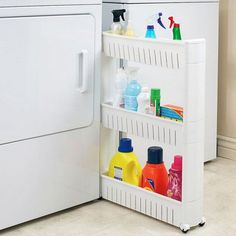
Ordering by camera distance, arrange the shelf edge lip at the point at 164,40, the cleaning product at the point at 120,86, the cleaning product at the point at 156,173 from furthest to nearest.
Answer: the cleaning product at the point at 120,86
the cleaning product at the point at 156,173
the shelf edge lip at the point at 164,40

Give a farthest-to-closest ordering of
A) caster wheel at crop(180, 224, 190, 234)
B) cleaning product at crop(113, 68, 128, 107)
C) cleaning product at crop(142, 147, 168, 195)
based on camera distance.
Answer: cleaning product at crop(113, 68, 128, 107) < cleaning product at crop(142, 147, 168, 195) < caster wheel at crop(180, 224, 190, 234)

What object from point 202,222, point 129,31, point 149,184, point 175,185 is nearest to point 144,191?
point 149,184

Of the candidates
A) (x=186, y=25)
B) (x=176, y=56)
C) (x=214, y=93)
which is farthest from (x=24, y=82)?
(x=214, y=93)

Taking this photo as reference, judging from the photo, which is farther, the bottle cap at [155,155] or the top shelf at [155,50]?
the bottle cap at [155,155]

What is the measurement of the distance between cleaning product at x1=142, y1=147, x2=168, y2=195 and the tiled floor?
0.42 feet

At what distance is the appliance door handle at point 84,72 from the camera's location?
7.01ft

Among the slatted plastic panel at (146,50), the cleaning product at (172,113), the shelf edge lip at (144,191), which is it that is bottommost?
the shelf edge lip at (144,191)

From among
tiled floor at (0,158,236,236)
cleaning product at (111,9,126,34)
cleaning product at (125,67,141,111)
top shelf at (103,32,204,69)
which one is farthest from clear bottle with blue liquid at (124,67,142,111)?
tiled floor at (0,158,236,236)

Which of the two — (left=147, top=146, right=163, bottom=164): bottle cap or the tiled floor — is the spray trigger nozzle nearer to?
(left=147, top=146, right=163, bottom=164): bottle cap

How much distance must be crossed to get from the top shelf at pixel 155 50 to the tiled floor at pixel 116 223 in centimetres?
60

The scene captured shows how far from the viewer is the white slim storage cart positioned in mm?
1932

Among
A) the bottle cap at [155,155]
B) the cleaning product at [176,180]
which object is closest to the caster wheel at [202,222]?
the cleaning product at [176,180]

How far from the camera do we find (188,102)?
193 centimetres

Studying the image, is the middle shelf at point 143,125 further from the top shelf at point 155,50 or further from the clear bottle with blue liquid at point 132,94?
the top shelf at point 155,50
